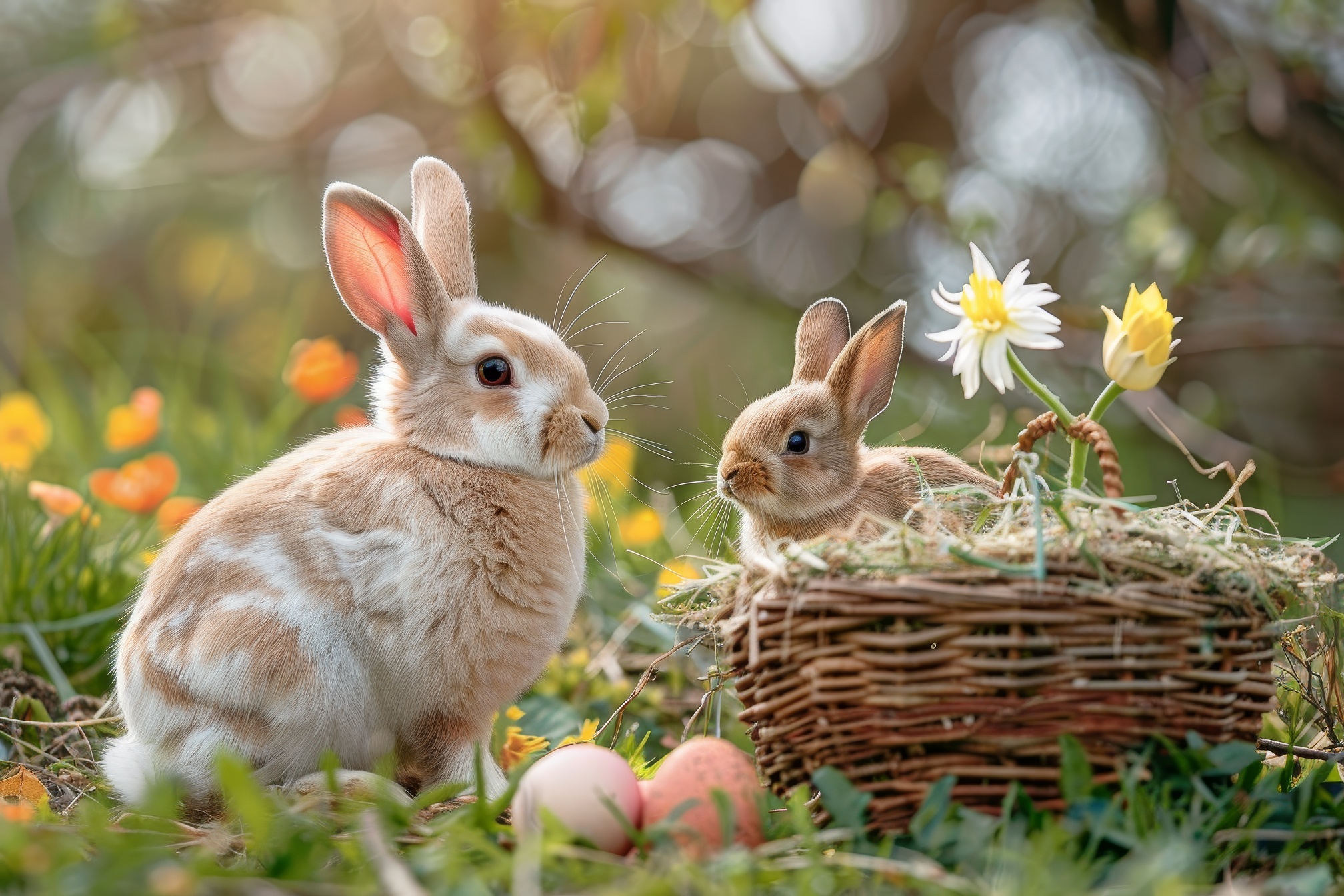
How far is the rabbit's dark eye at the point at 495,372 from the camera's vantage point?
91.9 inches

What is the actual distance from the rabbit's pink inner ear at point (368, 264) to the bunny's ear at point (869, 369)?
990mm

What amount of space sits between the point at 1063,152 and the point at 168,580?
3905 millimetres

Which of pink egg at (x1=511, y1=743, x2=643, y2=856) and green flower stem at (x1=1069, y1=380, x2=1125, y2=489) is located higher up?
green flower stem at (x1=1069, y1=380, x2=1125, y2=489)

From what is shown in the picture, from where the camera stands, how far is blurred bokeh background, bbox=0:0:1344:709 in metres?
3.67

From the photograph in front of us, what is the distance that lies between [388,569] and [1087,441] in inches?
51.6

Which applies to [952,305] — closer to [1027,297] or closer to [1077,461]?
[1027,297]

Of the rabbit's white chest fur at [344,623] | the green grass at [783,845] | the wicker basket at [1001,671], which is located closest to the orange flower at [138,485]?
the green grass at [783,845]

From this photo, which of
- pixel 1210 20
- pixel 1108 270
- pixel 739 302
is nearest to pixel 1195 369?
pixel 1108 270

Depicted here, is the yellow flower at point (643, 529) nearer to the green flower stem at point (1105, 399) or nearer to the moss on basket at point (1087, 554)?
the moss on basket at point (1087, 554)

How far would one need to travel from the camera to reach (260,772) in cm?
200

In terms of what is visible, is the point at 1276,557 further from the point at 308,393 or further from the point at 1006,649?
the point at 308,393

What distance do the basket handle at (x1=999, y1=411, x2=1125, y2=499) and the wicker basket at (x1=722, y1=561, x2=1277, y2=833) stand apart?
0.27m

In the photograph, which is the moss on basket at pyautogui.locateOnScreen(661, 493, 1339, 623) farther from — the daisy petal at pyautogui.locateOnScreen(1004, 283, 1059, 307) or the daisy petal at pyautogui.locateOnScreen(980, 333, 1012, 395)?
the daisy petal at pyautogui.locateOnScreen(1004, 283, 1059, 307)

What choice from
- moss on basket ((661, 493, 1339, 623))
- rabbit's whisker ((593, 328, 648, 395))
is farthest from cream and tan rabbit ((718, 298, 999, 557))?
moss on basket ((661, 493, 1339, 623))
